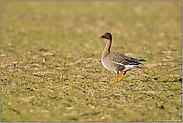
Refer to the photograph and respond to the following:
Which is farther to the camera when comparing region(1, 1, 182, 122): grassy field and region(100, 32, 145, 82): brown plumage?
region(100, 32, 145, 82): brown plumage

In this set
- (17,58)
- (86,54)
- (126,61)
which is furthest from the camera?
(86,54)

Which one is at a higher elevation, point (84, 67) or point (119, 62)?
point (119, 62)

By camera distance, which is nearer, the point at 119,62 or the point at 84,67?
the point at 119,62

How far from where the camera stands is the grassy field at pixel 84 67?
686 cm

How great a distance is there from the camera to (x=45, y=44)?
14469 mm

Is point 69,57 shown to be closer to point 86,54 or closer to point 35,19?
point 86,54

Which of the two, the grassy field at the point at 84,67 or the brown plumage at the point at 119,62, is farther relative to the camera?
the brown plumage at the point at 119,62

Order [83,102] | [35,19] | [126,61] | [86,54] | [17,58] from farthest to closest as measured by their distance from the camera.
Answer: [35,19] → [86,54] → [17,58] → [126,61] → [83,102]

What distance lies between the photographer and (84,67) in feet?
35.3

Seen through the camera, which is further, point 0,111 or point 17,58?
point 17,58

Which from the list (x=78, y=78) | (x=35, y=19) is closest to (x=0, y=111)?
(x=78, y=78)

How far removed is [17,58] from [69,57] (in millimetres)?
2514

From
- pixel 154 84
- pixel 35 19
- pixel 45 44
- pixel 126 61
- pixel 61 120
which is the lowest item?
pixel 61 120

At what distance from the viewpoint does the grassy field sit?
6.86 m
